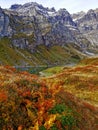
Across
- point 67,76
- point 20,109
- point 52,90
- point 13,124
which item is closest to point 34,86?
point 52,90

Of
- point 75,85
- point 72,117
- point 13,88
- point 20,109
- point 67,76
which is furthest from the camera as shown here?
point 67,76

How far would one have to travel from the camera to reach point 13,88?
15164 mm

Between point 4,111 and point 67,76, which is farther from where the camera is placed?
point 67,76

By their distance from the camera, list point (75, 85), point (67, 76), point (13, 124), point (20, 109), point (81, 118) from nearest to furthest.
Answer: point (13, 124), point (20, 109), point (81, 118), point (75, 85), point (67, 76)

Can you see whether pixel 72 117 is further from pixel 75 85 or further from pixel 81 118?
pixel 75 85

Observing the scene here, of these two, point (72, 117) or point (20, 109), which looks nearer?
point (20, 109)

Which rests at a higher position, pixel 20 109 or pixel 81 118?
pixel 20 109

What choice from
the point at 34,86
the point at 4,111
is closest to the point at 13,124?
the point at 4,111

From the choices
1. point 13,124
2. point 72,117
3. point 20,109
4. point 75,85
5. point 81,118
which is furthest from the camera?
point 75,85

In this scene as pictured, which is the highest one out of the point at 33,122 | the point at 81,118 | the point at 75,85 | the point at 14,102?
the point at 14,102

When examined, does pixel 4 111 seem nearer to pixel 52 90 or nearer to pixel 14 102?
pixel 14 102

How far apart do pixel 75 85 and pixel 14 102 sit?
33.0m

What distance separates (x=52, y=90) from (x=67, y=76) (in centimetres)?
3434

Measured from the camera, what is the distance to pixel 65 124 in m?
15.4
